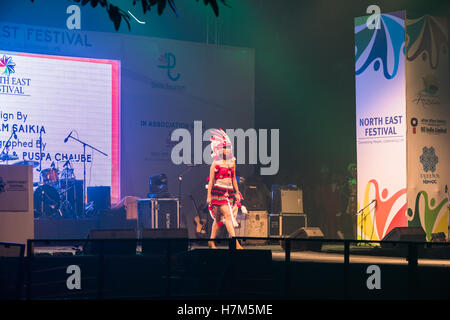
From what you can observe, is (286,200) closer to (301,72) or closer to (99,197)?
(99,197)

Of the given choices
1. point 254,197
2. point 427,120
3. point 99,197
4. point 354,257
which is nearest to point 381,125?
point 427,120

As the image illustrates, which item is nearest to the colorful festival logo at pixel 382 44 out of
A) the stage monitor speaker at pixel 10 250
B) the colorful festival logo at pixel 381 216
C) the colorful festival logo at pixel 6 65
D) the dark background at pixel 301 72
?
the colorful festival logo at pixel 381 216

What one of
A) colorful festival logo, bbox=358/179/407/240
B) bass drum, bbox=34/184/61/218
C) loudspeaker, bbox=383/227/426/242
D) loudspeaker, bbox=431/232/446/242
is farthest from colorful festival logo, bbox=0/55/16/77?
loudspeaker, bbox=431/232/446/242

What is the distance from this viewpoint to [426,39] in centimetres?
1525

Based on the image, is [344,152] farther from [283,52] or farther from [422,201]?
[422,201]

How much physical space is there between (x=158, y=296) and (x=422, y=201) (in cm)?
805

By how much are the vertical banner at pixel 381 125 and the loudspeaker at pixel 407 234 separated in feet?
4.49

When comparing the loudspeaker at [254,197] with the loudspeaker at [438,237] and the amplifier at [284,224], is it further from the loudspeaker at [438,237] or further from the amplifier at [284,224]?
the loudspeaker at [438,237]

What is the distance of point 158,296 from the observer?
8.57 m

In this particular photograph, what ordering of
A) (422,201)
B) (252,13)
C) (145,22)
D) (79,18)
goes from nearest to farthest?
(422,201)
(79,18)
(145,22)
(252,13)

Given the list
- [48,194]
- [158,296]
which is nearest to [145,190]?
[48,194]

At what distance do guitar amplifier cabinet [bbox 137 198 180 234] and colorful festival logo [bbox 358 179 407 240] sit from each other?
3857 mm

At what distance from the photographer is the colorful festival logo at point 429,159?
50.0 ft

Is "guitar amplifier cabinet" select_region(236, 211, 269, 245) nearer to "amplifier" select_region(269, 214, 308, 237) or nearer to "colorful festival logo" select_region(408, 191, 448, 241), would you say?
"amplifier" select_region(269, 214, 308, 237)
